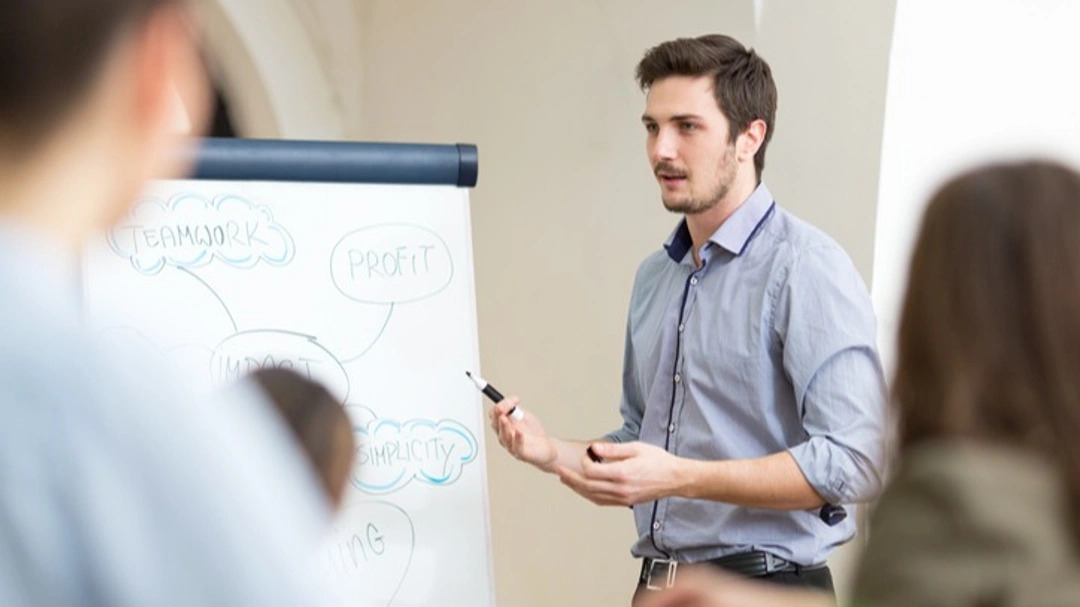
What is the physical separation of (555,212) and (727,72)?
1.57 m

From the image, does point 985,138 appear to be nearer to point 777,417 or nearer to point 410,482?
point 777,417

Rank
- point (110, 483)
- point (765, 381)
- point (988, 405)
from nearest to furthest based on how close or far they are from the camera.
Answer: point (110, 483)
point (988, 405)
point (765, 381)

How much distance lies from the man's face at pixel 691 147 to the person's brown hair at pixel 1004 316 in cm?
162

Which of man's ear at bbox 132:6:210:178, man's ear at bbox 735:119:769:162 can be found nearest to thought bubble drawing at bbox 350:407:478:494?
man's ear at bbox 735:119:769:162

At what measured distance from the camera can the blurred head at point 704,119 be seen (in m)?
2.74

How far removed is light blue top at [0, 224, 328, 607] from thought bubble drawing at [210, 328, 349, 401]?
6.44 ft

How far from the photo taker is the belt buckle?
2.61 metres

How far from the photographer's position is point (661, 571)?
2.64 metres

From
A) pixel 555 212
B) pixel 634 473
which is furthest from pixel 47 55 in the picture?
pixel 555 212

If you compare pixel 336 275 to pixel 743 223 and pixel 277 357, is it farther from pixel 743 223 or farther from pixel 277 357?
pixel 743 223

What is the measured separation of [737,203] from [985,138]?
1.05 metres

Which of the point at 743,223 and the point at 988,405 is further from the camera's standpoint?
the point at 743,223

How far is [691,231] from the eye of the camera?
2801mm

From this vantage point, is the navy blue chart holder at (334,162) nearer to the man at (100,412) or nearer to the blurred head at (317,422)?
the blurred head at (317,422)
